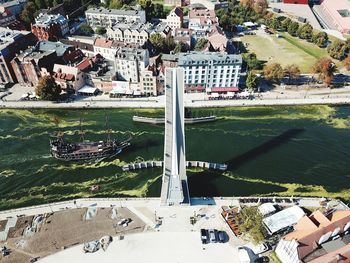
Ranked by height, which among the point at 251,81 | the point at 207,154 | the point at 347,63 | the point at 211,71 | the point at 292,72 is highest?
the point at 211,71

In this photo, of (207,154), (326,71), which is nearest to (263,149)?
(207,154)

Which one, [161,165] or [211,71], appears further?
[211,71]

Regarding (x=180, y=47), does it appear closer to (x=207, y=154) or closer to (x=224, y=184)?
(x=207, y=154)

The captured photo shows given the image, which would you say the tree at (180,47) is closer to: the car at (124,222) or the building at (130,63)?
the building at (130,63)

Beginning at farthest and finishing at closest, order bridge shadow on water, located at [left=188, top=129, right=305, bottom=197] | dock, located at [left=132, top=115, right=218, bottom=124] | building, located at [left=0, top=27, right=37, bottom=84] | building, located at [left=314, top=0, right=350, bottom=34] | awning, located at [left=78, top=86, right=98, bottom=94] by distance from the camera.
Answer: building, located at [left=314, top=0, right=350, bottom=34] → building, located at [left=0, top=27, right=37, bottom=84] → awning, located at [left=78, top=86, right=98, bottom=94] → dock, located at [left=132, top=115, right=218, bottom=124] → bridge shadow on water, located at [left=188, top=129, right=305, bottom=197]

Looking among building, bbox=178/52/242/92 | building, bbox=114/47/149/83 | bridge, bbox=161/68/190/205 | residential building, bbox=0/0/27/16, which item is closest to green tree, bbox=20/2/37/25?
residential building, bbox=0/0/27/16

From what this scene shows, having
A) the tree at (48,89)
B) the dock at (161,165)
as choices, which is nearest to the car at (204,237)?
the dock at (161,165)

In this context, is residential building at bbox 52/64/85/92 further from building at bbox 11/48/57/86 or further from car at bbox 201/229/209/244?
car at bbox 201/229/209/244
